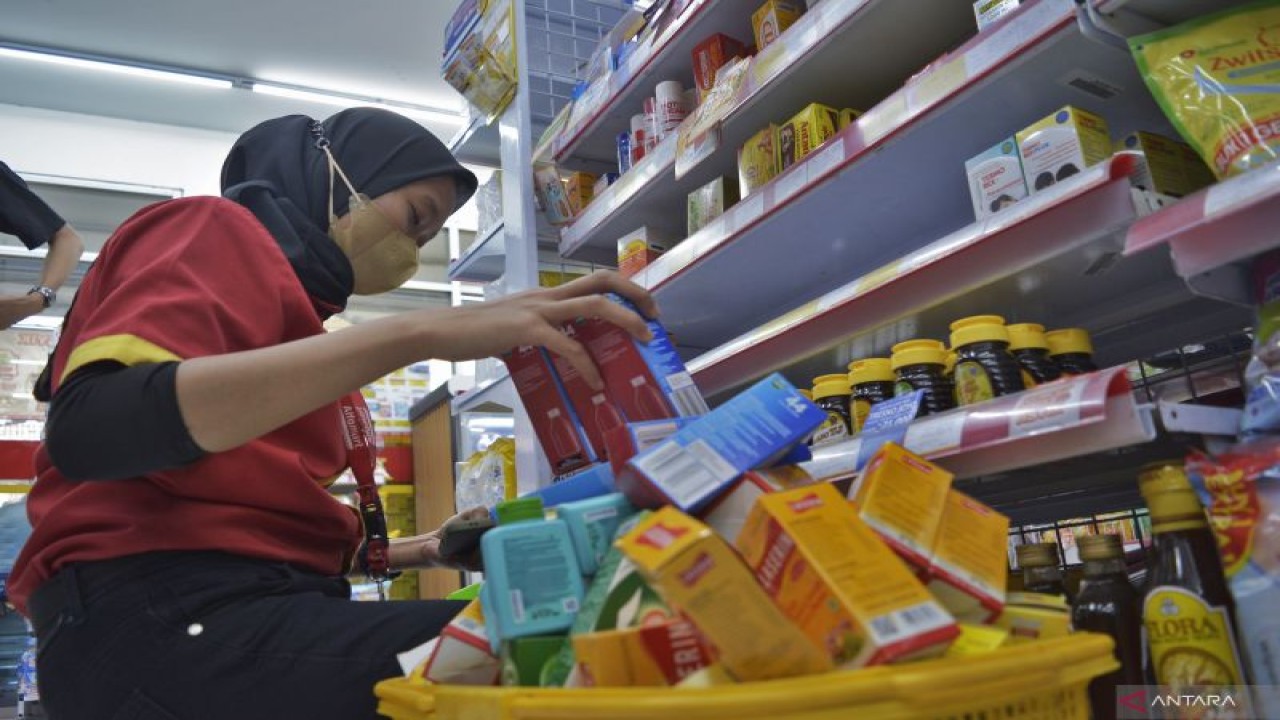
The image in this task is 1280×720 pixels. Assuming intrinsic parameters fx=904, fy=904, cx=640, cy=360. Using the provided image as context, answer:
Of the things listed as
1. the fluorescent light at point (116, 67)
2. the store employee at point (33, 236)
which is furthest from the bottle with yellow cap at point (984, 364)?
the fluorescent light at point (116, 67)

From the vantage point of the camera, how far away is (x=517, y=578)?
867 millimetres

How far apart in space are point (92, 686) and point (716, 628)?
90 cm

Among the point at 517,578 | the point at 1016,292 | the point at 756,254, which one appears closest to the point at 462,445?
the point at 756,254

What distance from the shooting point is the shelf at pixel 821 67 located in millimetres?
1887

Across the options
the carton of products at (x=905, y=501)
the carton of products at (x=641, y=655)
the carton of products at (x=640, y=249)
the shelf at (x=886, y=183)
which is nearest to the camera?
the carton of products at (x=641, y=655)

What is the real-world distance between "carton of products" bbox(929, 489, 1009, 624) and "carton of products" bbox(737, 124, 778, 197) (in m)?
1.34

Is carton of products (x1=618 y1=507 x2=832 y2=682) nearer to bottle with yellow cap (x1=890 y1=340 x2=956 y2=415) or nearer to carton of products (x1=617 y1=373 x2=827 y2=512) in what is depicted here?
carton of products (x1=617 y1=373 x2=827 y2=512)

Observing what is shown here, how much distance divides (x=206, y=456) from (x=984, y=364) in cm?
117

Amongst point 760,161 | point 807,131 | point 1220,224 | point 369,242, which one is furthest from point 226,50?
point 1220,224

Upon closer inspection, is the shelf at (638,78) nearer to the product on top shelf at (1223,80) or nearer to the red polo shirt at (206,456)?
the product on top shelf at (1223,80)

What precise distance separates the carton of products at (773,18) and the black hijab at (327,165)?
813 mm

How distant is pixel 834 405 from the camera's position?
1.79 metres

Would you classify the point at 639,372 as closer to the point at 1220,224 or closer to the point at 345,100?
the point at 1220,224

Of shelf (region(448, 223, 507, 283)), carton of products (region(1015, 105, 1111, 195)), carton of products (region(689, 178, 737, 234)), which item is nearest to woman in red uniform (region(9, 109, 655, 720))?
carton of products (region(1015, 105, 1111, 195))
